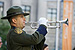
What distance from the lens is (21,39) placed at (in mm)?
2455

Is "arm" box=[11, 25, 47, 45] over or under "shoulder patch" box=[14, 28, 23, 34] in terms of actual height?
under

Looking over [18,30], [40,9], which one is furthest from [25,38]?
[40,9]

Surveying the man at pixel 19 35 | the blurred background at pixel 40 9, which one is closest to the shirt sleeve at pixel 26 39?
the man at pixel 19 35

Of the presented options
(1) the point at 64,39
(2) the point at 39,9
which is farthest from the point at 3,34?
(2) the point at 39,9

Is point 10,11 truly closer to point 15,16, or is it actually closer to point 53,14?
point 15,16

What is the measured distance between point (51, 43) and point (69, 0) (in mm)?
5656

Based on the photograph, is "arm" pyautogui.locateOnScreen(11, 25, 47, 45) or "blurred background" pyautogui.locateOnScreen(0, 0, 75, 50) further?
"blurred background" pyautogui.locateOnScreen(0, 0, 75, 50)

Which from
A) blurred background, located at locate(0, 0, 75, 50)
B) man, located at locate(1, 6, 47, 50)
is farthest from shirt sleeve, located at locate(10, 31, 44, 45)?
blurred background, located at locate(0, 0, 75, 50)

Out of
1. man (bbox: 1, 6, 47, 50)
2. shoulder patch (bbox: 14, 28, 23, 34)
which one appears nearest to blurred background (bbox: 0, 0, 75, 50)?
man (bbox: 1, 6, 47, 50)

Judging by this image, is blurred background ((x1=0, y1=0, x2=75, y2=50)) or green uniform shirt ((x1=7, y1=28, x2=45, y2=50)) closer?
green uniform shirt ((x1=7, y1=28, x2=45, y2=50))

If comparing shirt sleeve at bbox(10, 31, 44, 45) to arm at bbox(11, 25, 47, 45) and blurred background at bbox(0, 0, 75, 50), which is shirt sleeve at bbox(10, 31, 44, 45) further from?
blurred background at bbox(0, 0, 75, 50)

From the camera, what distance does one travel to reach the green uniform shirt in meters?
2.46

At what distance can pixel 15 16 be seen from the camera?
8.51ft

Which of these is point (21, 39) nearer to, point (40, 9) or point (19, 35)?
point (19, 35)
